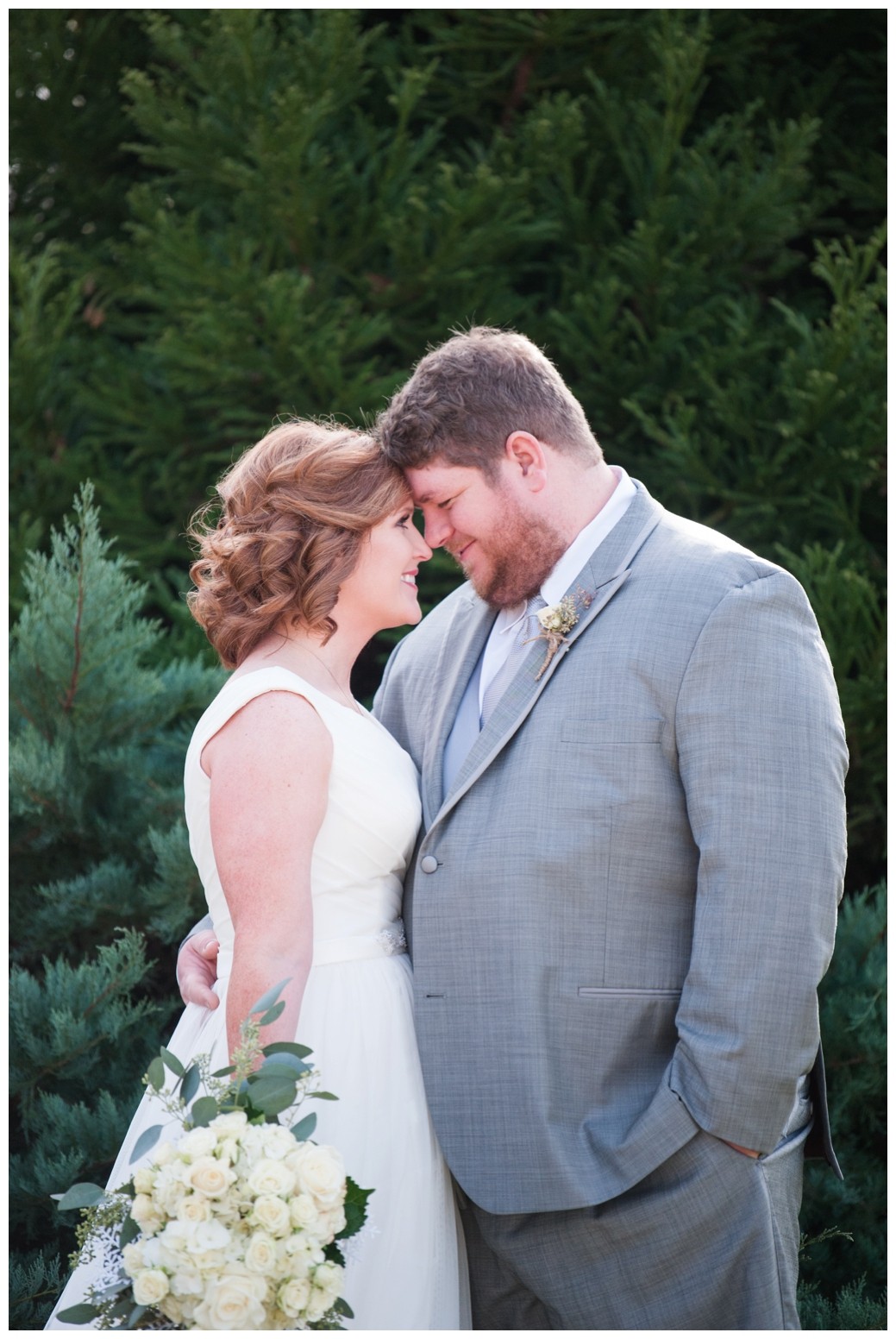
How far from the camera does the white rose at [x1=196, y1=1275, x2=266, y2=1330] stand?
1.83 metres

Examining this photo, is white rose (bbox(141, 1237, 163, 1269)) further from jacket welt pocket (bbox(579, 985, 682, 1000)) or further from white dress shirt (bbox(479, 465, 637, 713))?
white dress shirt (bbox(479, 465, 637, 713))

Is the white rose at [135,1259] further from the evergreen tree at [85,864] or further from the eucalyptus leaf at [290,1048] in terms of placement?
the evergreen tree at [85,864]

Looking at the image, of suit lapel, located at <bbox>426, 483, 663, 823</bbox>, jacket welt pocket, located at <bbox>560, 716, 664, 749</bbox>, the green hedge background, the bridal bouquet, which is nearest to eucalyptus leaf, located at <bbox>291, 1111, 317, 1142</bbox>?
the bridal bouquet

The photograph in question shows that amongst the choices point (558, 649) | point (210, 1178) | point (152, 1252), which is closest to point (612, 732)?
point (558, 649)

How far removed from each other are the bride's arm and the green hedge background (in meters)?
1.62

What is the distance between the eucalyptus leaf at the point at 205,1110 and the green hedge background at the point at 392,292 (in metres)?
2.13

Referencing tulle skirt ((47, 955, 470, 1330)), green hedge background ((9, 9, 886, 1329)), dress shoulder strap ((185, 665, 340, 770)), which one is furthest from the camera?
green hedge background ((9, 9, 886, 1329))

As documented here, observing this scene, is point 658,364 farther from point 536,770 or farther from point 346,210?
point 536,770

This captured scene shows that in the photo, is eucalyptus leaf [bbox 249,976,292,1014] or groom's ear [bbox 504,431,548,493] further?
groom's ear [bbox 504,431,548,493]

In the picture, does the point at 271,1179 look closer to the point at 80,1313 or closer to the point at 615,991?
the point at 80,1313

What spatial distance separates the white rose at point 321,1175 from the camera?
1881mm

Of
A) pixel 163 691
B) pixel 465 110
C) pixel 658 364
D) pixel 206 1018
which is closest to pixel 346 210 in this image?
pixel 465 110

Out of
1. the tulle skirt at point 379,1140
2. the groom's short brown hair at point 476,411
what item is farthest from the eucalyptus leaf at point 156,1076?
the groom's short brown hair at point 476,411

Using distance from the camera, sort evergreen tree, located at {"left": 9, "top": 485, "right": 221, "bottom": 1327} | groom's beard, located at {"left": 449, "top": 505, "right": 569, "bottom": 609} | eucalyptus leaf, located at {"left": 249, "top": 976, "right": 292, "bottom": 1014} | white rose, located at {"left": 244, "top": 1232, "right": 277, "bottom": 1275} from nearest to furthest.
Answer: white rose, located at {"left": 244, "top": 1232, "right": 277, "bottom": 1275} → eucalyptus leaf, located at {"left": 249, "top": 976, "right": 292, "bottom": 1014} → groom's beard, located at {"left": 449, "top": 505, "right": 569, "bottom": 609} → evergreen tree, located at {"left": 9, "top": 485, "right": 221, "bottom": 1327}
